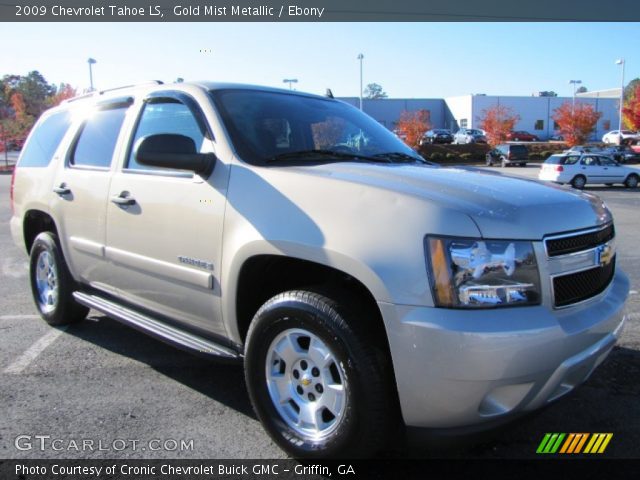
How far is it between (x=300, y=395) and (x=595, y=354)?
1401 millimetres

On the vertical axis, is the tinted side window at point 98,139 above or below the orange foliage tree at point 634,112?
below

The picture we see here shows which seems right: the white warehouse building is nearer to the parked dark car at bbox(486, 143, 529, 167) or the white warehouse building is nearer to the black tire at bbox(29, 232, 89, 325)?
the parked dark car at bbox(486, 143, 529, 167)

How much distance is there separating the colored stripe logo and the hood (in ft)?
3.91

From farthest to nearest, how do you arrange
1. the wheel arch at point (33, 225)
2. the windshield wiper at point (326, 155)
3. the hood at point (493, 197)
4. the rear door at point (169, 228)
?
the wheel arch at point (33, 225)
the windshield wiper at point (326, 155)
the rear door at point (169, 228)
the hood at point (493, 197)

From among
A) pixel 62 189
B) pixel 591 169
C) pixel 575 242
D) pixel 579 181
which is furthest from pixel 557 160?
pixel 575 242

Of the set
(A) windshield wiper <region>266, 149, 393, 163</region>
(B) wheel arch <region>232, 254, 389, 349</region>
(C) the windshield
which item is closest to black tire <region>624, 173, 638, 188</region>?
(C) the windshield

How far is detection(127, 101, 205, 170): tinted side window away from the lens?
342 cm

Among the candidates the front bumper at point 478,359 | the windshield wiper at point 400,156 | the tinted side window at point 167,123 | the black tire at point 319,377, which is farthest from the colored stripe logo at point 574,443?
the tinted side window at point 167,123

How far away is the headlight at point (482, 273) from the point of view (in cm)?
225

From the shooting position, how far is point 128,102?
13.0 feet

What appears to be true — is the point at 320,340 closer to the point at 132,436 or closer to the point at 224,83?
the point at 132,436

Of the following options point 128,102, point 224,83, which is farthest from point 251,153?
point 128,102

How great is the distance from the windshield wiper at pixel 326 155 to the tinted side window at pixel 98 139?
4.71 ft

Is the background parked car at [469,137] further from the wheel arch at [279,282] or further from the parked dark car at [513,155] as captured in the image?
the wheel arch at [279,282]
